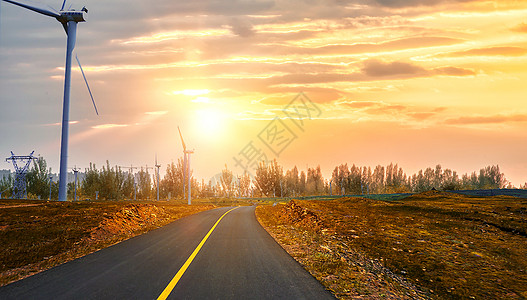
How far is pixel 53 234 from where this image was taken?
15203 millimetres

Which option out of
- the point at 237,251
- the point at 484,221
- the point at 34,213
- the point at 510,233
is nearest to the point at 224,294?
the point at 237,251

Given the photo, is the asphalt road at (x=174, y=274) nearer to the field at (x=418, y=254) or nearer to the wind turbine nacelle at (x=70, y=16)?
the field at (x=418, y=254)

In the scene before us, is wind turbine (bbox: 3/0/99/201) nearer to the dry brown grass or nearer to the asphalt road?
the dry brown grass

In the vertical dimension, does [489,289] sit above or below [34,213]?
below

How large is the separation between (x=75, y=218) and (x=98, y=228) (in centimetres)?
417

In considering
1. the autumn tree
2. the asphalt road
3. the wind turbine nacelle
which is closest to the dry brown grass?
the asphalt road

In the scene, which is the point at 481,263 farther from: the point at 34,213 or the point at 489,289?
the point at 34,213

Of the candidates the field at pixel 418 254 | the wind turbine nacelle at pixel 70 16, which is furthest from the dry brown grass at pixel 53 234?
the wind turbine nacelle at pixel 70 16

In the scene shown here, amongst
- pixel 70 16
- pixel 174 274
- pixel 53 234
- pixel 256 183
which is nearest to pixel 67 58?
pixel 70 16

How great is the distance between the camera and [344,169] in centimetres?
13400

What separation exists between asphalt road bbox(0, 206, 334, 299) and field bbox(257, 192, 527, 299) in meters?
0.85

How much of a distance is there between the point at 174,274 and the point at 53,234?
1014cm

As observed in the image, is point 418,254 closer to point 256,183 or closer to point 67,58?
point 67,58

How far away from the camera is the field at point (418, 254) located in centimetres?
774
